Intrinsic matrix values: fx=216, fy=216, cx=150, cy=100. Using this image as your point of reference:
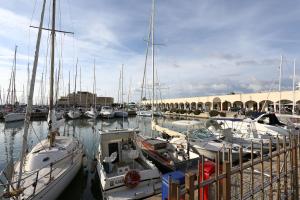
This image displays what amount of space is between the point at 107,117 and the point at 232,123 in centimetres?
4240

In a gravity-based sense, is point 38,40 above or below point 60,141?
above

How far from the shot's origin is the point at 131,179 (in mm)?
9945

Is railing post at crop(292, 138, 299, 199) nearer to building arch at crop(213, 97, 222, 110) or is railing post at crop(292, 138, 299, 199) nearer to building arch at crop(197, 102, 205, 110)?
building arch at crop(213, 97, 222, 110)

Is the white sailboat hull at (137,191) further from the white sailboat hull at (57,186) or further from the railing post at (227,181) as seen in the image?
the railing post at (227,181)

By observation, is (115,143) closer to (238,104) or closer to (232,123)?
(232,123)

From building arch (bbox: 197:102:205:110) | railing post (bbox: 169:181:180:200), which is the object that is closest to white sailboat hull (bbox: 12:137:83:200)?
railing post (bbox: 169:181:180:200)

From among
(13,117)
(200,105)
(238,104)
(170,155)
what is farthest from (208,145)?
(200,105)

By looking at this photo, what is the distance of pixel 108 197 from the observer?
9477 millimetres

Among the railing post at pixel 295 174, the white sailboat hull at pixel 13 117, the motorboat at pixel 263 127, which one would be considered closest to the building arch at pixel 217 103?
the motorboat at pixel 263 127

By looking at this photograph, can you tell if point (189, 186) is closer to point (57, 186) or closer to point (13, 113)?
point (57, 186)

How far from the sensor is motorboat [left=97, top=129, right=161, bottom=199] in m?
9.77

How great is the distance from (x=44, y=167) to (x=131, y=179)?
4.13 m

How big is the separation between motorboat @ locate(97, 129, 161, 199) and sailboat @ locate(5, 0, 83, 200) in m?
1.97

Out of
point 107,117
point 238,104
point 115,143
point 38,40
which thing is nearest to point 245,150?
point 115,143
